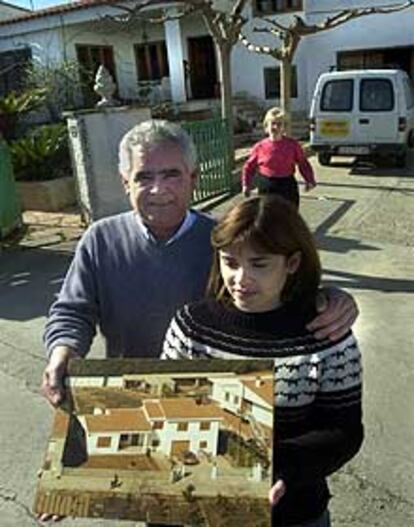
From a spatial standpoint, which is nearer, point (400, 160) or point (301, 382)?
point (301, 382)

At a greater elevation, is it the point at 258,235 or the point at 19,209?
the point at 258,235

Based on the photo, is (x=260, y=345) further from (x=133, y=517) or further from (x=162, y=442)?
(x=133, y=517)

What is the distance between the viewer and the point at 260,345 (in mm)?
1502

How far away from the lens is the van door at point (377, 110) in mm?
11914

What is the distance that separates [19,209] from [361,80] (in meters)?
7.21

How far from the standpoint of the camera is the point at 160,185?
1789mm

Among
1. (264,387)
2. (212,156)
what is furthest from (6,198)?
(264,387)

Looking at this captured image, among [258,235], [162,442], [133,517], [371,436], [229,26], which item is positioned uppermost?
[229,26]

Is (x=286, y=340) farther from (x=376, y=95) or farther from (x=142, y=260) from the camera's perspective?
(x=376, y=95)

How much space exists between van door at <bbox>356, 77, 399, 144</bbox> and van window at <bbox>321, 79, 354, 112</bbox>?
0.56ft

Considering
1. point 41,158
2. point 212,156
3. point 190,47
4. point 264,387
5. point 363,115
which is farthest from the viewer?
point 190,47

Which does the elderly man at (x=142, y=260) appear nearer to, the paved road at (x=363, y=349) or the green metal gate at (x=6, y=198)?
the paved road at (x=363, y=349)

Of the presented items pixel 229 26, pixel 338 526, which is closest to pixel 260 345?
pixel 338 526

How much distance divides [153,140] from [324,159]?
11313 mm
